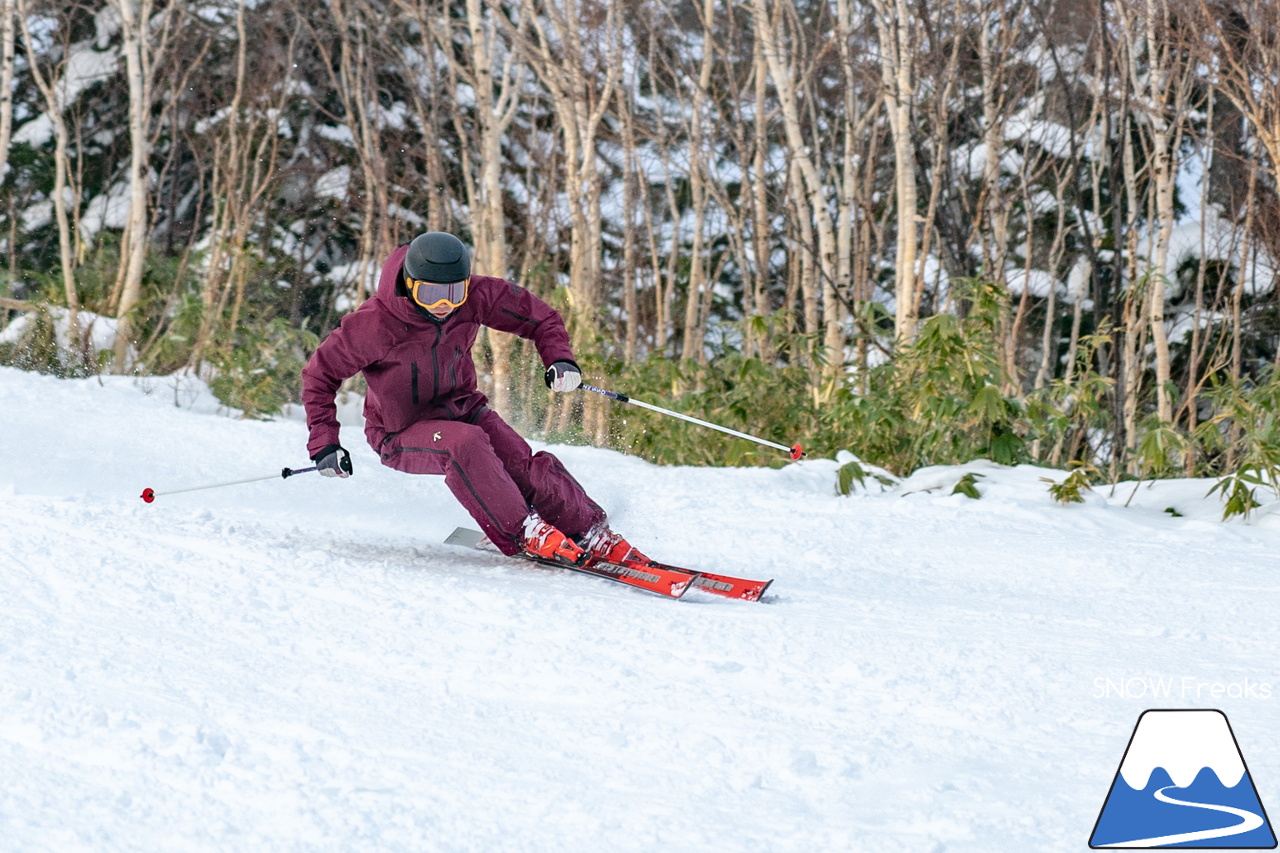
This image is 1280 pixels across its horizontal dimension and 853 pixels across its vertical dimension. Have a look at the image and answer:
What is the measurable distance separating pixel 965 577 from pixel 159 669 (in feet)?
7.58

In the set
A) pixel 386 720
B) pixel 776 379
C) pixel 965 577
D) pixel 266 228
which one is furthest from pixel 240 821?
pixel 266 228

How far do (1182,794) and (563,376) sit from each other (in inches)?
86.6

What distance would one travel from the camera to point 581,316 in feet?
21.8

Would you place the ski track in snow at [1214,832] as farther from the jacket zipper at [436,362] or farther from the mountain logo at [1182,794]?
the jacket zipper at [436,362]

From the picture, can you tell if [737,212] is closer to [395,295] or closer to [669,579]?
[395,295]

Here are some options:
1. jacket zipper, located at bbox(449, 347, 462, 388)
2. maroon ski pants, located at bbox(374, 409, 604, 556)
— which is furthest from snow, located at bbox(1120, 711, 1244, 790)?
jacket zipper, located at bbox(449, 347, 462, 388)

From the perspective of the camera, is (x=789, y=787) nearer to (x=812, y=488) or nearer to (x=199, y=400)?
(x=812, y=488)

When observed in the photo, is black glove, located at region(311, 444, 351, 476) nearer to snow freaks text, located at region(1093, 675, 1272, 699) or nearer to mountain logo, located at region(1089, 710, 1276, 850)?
snow freaks text, located at region(1093, 675, 1272, 699)

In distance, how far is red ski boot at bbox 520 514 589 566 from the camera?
10.5 feet

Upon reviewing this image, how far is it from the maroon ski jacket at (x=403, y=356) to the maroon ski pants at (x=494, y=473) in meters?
0.08

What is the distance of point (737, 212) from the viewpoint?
30.7 ft

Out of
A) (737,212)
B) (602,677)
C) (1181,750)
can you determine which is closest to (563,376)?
(602,677)

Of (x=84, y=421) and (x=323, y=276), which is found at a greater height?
(x=323, y=276)

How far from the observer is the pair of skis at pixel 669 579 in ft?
9.66
